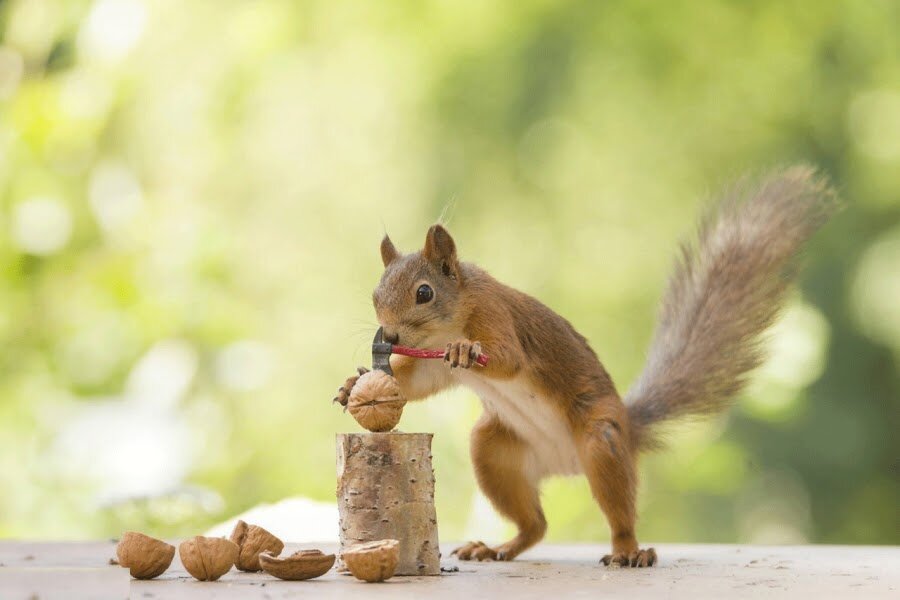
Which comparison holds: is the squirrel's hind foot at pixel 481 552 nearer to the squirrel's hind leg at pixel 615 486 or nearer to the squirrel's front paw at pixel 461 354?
the squirrel's hind leg at pixel 615 486

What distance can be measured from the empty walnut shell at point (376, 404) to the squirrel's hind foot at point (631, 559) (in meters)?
0.50

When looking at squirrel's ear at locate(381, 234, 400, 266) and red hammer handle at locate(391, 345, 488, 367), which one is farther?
squirrel's ear at locate(381, 234, 400, 266)

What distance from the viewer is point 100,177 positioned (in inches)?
173

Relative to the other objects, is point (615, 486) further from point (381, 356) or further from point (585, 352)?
point (381, 356)

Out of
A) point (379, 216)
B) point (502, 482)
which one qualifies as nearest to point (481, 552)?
point (502, 482)

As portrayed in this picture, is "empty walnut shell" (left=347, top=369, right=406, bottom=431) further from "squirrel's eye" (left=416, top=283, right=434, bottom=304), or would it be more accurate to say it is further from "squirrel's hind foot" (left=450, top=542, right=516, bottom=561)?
"squirrel's hind foot" (left=450, top=542, right=516, bottom=561)

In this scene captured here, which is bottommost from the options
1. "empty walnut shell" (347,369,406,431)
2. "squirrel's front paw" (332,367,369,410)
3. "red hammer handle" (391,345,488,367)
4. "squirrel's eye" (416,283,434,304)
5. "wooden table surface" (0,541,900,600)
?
"wooden table surface" (0,541,900,600)

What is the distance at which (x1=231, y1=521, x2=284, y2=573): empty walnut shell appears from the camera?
1.95 m

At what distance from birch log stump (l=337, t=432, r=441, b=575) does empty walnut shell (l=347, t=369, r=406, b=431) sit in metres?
0.03

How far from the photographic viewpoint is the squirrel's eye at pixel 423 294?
2.08 meters

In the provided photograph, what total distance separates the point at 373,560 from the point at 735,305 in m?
1.11

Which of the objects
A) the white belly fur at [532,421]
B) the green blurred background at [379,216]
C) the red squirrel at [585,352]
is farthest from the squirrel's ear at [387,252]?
the green blurred background at [379,216]

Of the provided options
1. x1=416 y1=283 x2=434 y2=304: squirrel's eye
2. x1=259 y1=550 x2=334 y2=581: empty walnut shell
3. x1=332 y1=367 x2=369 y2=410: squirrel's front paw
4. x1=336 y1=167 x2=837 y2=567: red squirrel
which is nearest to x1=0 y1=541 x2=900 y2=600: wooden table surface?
x1=259 y1=550 x2=334 y2=581: empty walnut shell

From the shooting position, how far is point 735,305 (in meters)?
2.51
